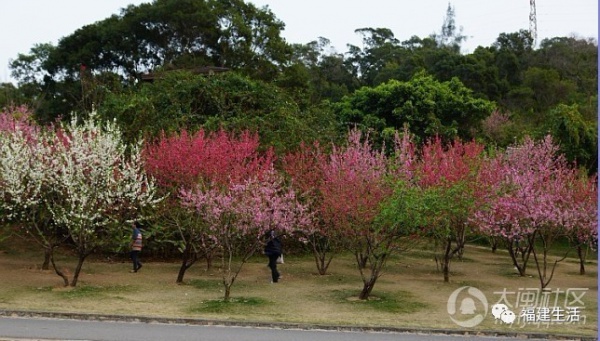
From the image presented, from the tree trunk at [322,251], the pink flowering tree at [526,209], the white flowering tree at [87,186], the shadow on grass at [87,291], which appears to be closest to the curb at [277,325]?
the shadow on grass at [87,291]

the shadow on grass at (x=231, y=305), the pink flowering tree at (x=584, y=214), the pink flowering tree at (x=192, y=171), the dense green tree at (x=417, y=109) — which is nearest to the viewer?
the shadow on grass at (x=231, y=305)

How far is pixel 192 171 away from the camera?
18.6 metres

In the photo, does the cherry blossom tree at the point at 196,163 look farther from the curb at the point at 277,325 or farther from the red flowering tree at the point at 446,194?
the curb at the point at 277,325

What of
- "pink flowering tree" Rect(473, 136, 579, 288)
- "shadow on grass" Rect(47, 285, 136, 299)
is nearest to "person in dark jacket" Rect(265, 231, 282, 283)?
"shadow on grass" Rect(47, 285, 136, 299)

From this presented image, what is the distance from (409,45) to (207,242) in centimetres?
6556

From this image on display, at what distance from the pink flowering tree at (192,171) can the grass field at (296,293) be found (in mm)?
1367

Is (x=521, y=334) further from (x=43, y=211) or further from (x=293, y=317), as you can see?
(x=43, y=211)

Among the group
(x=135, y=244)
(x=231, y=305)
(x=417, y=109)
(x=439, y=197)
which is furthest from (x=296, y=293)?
(x=417, y=109)

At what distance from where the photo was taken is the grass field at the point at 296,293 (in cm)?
1384

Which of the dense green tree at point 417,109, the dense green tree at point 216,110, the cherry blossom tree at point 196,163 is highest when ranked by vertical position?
the dense green tree at point 417,109

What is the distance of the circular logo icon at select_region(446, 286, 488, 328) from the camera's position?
46.0 ft

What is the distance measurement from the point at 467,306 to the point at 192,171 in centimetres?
837

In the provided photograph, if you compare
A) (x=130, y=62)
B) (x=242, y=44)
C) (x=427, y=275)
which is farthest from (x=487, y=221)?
(x=130, y=62)

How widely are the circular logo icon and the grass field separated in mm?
55
